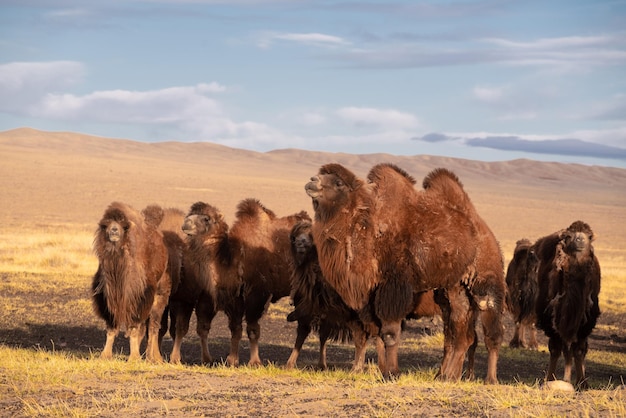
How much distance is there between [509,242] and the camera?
55.1m

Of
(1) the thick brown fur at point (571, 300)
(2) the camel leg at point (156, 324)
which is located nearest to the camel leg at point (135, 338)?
(2) the camel leg at point (156, 324)

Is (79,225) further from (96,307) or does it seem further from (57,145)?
(57,145)

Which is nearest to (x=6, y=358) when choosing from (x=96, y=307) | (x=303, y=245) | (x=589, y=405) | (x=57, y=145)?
(x=96, y=307)

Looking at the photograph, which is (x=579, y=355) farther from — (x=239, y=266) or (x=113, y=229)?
(x=113, y=229)

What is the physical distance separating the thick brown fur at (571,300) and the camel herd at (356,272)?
2cm

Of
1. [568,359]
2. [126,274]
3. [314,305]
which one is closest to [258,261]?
[314,305]

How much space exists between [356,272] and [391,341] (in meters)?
0.81

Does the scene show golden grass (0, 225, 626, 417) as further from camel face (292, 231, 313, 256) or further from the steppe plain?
camel face (292, 231, 313, 256)

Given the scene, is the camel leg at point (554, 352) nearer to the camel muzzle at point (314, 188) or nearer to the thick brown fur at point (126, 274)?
the camel muzzle at point (314, 188)

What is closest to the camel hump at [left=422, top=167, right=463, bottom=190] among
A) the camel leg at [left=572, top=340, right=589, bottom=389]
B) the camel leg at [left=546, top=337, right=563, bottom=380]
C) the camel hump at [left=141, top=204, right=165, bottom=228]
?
the camel leg at [left=546, top=337, right=563, bottom=380]

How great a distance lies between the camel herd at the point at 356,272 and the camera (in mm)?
9633

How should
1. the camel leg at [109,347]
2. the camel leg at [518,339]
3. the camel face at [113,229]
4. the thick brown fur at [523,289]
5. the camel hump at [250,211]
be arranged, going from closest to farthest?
the camel leg at [109,347]
the camel face at [113,229]
the camel hump at [250,211]
the thick brown fur at [523,289]
the camel leg at [518,339]

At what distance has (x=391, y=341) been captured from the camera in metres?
9.67

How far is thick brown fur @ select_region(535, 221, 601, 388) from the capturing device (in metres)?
12.0
